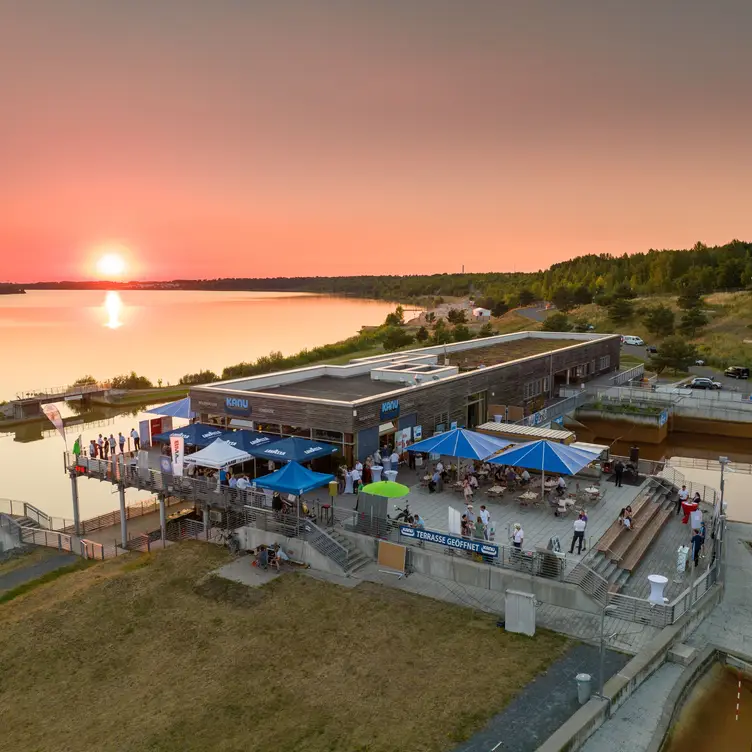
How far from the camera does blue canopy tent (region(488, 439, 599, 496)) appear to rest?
874 inches

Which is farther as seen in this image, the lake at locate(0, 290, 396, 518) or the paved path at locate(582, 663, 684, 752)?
the lake at locate(0, 290, 396, 518)

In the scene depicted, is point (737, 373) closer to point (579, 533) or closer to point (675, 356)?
point (675, 356)

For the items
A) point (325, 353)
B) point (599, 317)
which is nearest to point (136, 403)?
point (325, 353)

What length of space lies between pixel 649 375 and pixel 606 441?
20707 mm

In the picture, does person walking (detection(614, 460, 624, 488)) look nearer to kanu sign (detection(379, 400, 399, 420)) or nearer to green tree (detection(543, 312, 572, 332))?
kanu sign (detection(379, 400, 399, 420))

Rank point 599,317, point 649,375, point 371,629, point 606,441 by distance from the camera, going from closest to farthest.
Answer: point 371,629 → point 606,441 → point 649,375 → point 599,317

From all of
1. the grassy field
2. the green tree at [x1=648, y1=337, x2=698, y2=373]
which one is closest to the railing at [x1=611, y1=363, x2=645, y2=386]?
the green tree at [x1=648, y1=337, x2=698, y2=373]

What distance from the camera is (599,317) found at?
102 meters

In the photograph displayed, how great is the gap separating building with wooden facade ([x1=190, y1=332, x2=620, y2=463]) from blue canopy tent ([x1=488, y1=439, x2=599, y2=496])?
18.3 feet

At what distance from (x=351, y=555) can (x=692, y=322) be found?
72334 mm

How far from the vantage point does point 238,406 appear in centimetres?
2753

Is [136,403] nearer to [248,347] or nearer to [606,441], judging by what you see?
[606,441]

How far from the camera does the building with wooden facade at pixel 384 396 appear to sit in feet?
84.8

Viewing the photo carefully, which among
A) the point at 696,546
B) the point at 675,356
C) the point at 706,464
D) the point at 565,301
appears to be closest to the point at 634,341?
the point at 675,356
